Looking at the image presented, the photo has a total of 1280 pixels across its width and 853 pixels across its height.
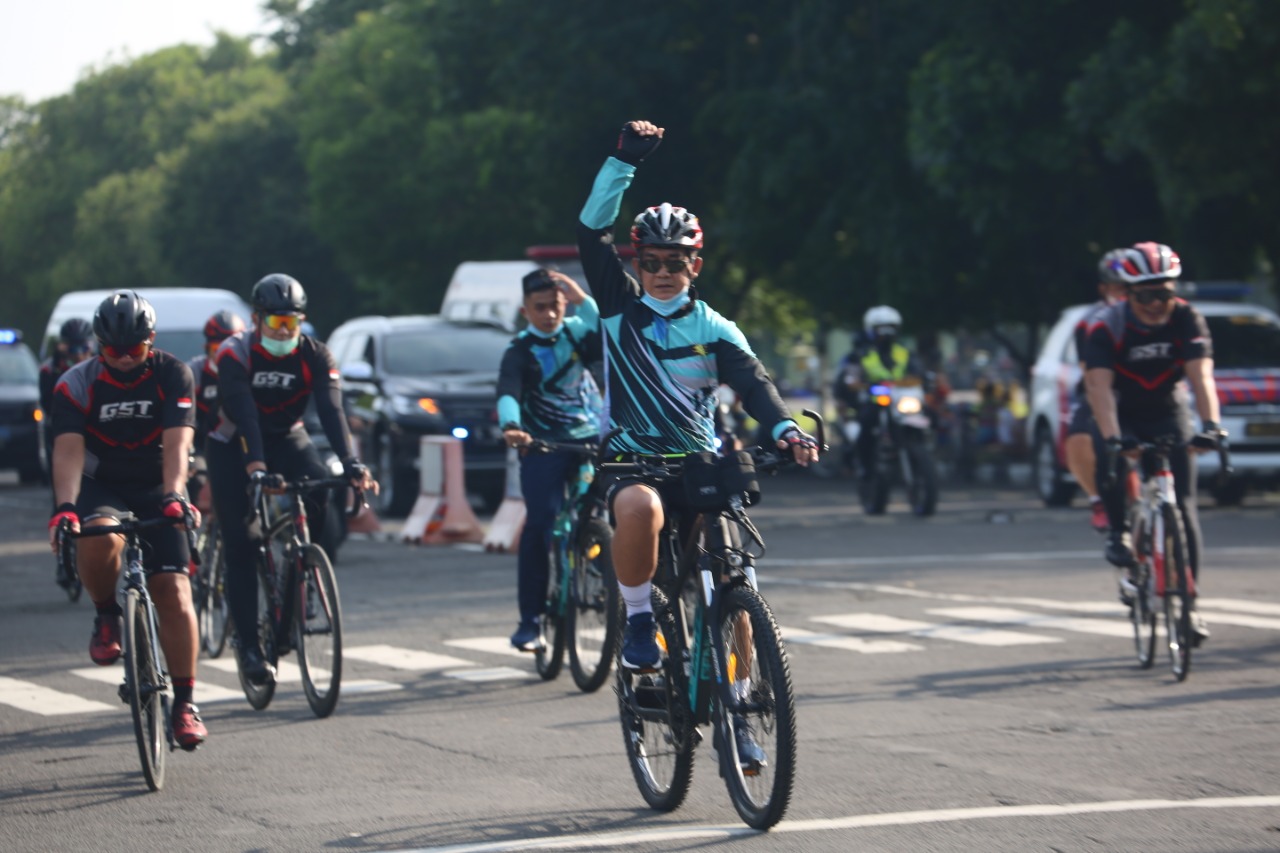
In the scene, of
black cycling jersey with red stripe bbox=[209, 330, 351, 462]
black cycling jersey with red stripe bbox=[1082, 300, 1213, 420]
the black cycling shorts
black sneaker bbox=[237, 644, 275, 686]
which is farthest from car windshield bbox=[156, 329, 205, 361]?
the black cycling shorts

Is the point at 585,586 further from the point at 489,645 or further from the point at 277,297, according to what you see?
the point at 277,297

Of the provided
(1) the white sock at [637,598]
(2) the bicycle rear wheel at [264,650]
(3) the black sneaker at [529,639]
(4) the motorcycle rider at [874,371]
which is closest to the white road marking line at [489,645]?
(3) the black sneaker at [529,639]

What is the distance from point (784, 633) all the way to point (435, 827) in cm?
524

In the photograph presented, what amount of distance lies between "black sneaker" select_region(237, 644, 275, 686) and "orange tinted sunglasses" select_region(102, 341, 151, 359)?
212 centimetres

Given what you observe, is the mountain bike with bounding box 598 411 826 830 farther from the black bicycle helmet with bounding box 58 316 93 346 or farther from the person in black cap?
the black bicycle helmet with bounding box 58 316 93 346

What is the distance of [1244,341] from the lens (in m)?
21.4

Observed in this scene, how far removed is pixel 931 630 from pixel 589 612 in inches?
104

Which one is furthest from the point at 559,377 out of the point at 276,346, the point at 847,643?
the point at 847,643

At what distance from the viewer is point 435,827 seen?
6805 mm

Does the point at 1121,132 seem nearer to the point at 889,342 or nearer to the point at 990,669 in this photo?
the point at 889,342

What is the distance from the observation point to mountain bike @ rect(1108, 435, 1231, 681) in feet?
32.4

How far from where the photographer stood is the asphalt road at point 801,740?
675 cm

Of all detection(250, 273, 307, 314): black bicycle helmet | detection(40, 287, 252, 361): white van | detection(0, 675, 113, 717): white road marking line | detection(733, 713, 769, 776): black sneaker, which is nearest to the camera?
detection(733, 713, 769, 776): black sneaker

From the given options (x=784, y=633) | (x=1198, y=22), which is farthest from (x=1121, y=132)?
(x=784, y=633)
